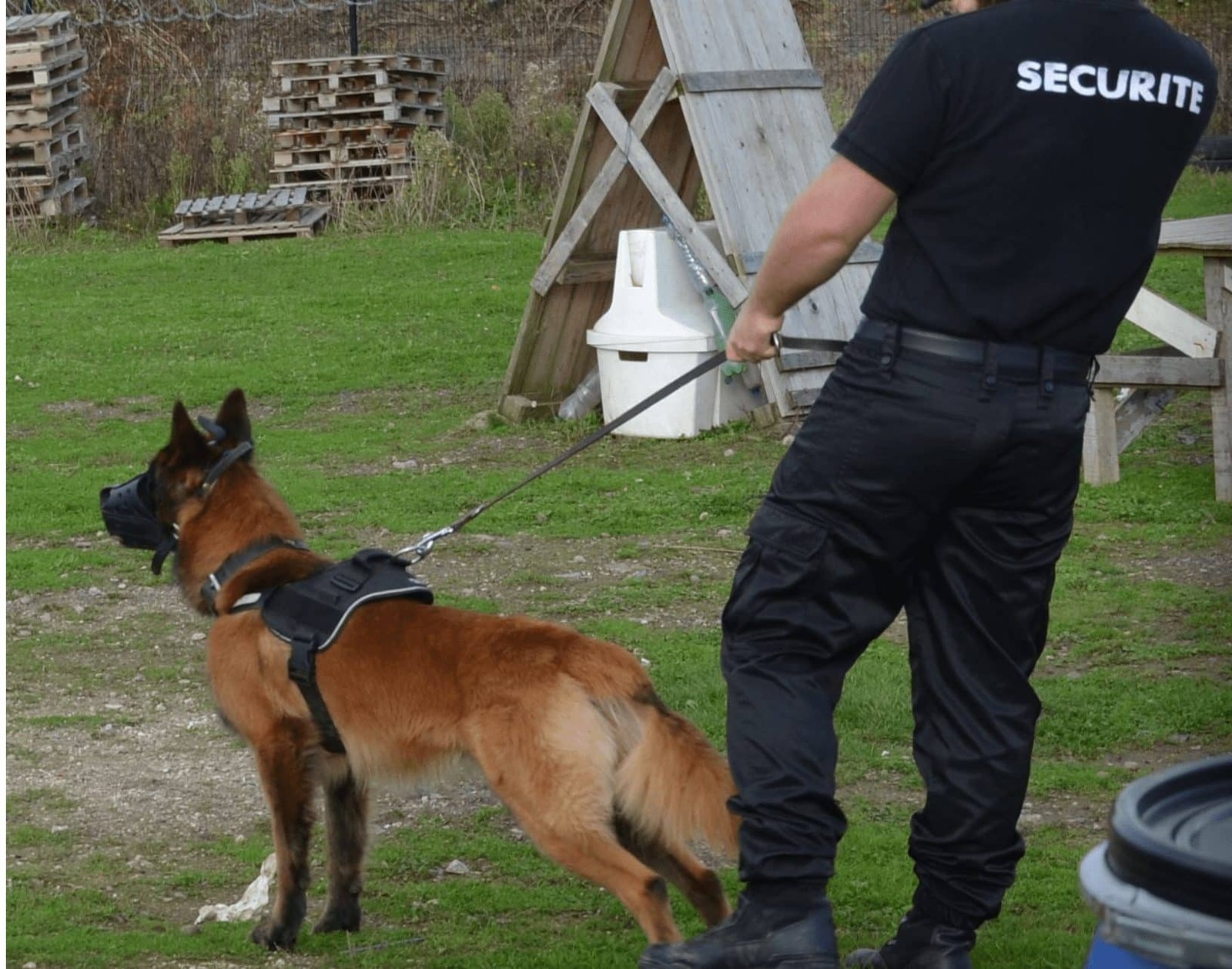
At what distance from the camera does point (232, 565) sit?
4238 mm

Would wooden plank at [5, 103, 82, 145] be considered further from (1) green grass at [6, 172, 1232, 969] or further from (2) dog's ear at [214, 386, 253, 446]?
(2) dog's ear at [214, 386, 253, 446]

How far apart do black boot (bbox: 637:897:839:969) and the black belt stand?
44.7 inches

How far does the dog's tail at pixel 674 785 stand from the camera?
11.6 feet

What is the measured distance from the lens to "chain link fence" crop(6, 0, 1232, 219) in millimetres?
18719

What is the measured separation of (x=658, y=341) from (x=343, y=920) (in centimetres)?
570

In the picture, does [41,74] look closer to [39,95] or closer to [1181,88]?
[39,95]

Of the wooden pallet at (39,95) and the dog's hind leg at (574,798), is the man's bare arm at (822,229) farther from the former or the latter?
the wooden pallet at (39,95)

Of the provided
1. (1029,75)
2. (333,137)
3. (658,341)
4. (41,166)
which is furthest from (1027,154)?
(41,166)

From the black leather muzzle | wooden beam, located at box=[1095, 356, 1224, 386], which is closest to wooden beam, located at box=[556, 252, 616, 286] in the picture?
wooden beam, located at box=[1095, 356, 1224, 386]

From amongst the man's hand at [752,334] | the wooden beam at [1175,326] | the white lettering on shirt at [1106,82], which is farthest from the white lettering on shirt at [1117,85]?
the wooden beam at [1175,326]

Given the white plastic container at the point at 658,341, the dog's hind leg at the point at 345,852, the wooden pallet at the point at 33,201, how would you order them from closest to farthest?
the dog's hind leg at the point at 345,852, the white plastic container at the point at 658,341, the wooden pallet at the point at 33,201

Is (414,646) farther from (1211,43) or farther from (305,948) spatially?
(1211,43)

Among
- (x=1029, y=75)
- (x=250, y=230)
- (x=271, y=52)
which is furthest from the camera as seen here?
(x=271, y=52)

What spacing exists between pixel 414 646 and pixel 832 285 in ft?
20.1
